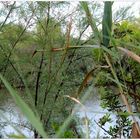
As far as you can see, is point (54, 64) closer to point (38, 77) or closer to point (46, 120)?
point (38, 77)

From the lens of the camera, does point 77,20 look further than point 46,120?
Yes

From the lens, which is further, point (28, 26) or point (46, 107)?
point (28, 26)

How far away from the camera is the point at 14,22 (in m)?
3.28

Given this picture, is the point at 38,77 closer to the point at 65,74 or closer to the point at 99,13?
the point at 65,74

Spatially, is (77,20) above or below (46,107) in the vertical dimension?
above

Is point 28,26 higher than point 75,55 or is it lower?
higher

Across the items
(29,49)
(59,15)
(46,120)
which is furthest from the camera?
(29,49)

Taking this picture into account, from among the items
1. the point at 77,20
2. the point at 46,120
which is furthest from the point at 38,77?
the point at 77,20

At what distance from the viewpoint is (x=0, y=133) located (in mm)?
3082

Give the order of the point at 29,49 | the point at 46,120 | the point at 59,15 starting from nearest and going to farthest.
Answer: the point at 46,120, the point at 59,15, the point at 29,49

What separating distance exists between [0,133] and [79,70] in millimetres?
823

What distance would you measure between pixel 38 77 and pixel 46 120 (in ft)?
1.19

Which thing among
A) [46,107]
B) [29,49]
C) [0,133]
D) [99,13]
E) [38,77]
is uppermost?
[99,13]

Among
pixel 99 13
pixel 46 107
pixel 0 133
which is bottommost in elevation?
pixel 0 133
